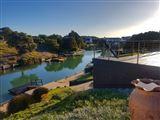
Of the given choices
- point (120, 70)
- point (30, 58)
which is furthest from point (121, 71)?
point (30, 58)

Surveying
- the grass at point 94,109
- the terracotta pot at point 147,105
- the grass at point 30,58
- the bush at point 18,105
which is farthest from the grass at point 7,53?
the terracotta pot at point 147,105

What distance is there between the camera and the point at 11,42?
58.7 meters

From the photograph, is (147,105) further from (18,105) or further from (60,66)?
(60,66)

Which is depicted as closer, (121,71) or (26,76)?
(121,71)

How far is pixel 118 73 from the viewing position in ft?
27.9

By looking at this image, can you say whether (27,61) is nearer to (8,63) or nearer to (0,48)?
(8,63)

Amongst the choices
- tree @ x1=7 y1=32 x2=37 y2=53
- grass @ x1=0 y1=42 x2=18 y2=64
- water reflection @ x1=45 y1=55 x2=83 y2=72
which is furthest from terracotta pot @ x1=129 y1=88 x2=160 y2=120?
tree @ x1=7 y1=32 x2=37 y2=53

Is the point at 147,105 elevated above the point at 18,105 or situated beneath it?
elevated above

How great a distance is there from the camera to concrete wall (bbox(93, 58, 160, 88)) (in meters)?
7.46

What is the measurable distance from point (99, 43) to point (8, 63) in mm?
38394

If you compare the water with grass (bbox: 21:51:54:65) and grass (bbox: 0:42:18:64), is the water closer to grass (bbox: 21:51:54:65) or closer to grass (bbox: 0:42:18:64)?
grass (bbox: 21:51:54:65)

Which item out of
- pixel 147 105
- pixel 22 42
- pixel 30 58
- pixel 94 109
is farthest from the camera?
pixel 22 42

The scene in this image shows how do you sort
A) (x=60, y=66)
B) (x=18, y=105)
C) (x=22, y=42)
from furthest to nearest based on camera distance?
(x=22, y=42) → (x=60, y=66) → (x=18, y=105)

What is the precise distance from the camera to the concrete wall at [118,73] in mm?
7461
